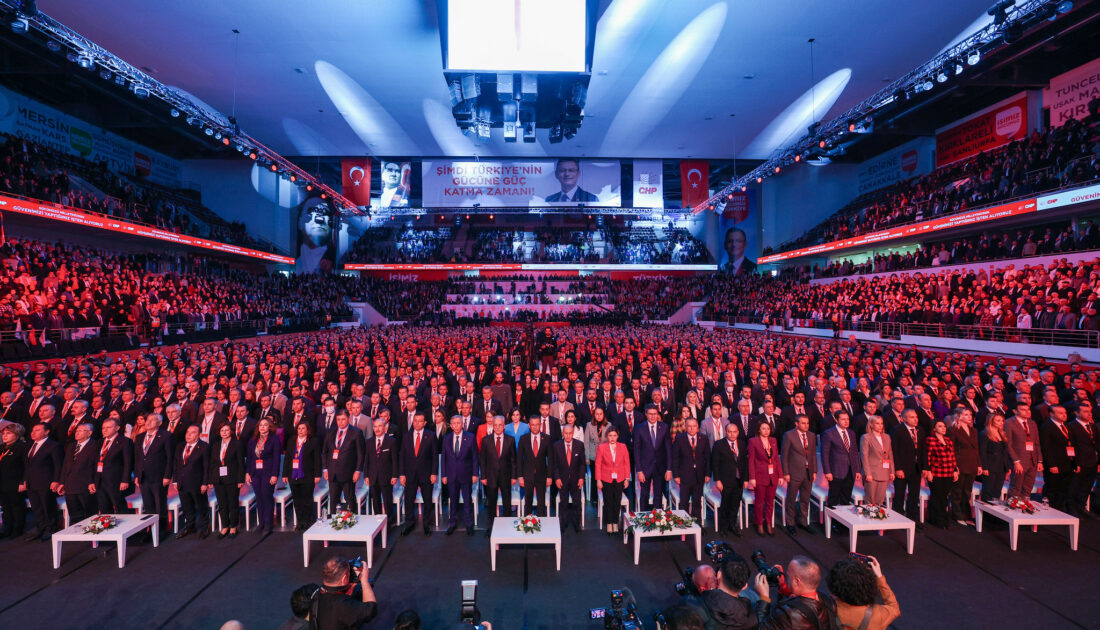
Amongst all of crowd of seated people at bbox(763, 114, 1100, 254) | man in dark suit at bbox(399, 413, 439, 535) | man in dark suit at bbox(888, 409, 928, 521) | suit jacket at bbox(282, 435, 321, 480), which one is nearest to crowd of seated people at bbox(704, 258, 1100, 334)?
crowd of seated people at bbox(763, 114, 1100, 254)

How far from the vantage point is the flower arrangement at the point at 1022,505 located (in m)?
5.17

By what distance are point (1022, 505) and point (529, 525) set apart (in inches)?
214

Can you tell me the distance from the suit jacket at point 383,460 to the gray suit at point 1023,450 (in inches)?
293

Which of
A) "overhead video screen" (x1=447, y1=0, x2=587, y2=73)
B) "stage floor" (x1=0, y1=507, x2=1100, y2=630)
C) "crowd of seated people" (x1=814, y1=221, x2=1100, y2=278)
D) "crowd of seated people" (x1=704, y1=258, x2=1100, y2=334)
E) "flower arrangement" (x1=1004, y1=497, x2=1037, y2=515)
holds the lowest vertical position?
"stage floor" (x1=0, y1=507, x2=1100, y2=630)

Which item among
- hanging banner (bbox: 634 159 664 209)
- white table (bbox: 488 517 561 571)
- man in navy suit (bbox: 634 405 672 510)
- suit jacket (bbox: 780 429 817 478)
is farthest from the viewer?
hanging banner (bbox: 634 159 664 209)

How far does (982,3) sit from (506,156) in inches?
693

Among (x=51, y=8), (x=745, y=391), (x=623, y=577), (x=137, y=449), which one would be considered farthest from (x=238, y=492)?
(x=51, y=8)

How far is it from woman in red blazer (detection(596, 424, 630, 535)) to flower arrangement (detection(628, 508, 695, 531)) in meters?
0.60

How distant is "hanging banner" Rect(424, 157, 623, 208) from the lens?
23094mm

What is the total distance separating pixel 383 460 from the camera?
566cm

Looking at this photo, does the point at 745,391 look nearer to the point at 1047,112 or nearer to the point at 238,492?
the point at 238,492

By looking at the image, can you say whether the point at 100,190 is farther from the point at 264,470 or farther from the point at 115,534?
the point at 115,534

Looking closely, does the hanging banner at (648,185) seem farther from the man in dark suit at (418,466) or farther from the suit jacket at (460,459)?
the man in dark suit at (418,466)

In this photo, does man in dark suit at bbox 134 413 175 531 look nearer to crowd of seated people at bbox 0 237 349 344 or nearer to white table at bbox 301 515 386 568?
white table at bbox 301 515 386 568
